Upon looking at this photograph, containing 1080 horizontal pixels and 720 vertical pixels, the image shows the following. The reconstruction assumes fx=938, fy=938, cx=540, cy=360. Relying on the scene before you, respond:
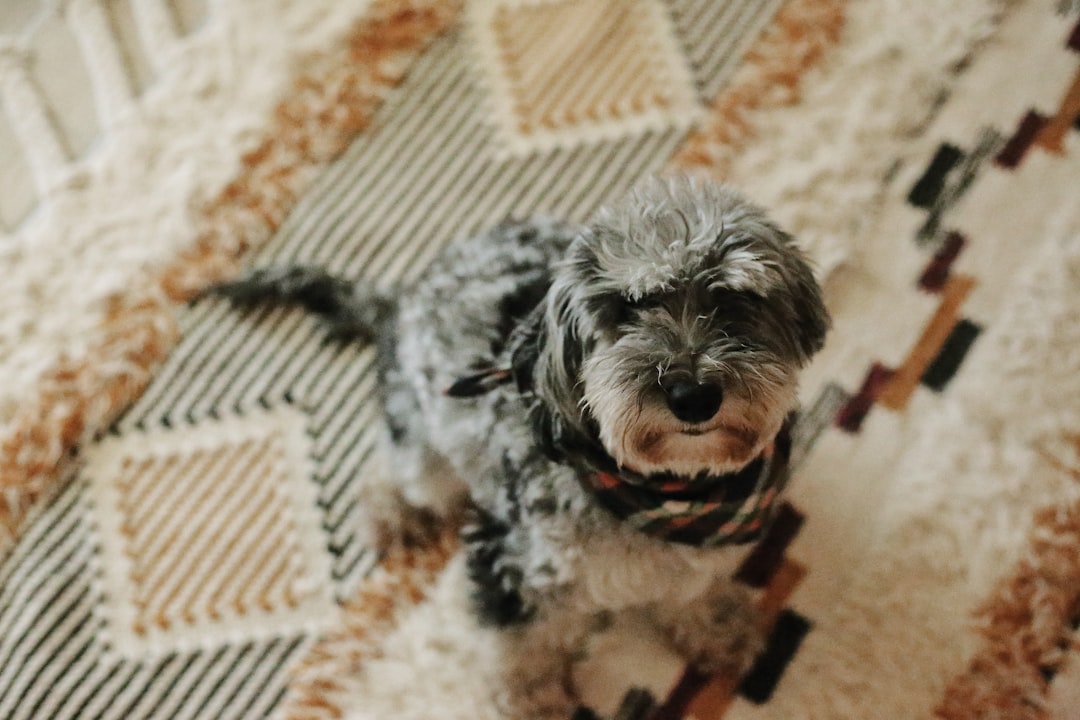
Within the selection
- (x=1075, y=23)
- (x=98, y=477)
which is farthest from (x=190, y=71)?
(x=1075, y=23)

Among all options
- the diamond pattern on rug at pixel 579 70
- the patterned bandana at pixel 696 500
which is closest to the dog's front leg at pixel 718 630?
the patterned bandana at pixel 696 500

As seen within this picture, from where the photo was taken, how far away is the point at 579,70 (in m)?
2.35

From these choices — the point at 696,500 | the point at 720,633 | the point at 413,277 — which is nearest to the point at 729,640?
the point at 720,633

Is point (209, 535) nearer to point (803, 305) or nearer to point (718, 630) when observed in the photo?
point (718, 630)

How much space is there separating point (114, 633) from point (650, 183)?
1436 mm

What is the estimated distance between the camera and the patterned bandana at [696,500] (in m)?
1.33

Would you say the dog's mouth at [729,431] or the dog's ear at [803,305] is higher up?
the dog's ear at [803,305]

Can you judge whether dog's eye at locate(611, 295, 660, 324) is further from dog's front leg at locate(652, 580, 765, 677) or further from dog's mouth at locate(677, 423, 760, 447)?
dog's front leg at locate(652, 580, 765, 677)

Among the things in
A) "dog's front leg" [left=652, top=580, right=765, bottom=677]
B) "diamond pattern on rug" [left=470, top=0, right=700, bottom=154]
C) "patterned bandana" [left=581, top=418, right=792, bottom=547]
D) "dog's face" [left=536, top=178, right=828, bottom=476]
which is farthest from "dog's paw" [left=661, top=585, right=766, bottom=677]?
"diamond pattern on rug" [left=470, top=0, right=700, bottom=154]

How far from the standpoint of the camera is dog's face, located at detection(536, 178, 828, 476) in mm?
1192

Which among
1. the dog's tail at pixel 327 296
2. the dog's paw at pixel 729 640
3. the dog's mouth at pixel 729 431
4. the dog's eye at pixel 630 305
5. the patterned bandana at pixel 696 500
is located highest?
the dog's eye at pixel 630 305

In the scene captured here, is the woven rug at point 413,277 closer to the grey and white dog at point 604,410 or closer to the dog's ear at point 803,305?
the grey and white dog at point 604,410

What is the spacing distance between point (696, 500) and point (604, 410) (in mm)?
246

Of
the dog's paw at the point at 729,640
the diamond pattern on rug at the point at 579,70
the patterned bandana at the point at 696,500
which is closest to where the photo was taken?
the patterned bandana at the point at 696,500
